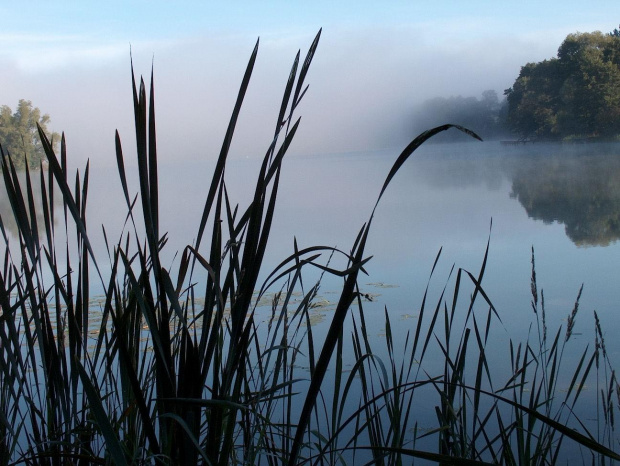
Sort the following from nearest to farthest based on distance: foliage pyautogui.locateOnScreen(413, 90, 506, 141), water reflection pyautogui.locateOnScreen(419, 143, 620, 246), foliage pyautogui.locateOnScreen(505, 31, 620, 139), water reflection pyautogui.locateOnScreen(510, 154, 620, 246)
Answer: water reflection pyautogui.locateOnScreen(510, 154, 620, 246), water reflection pyautogui.locateOnScreen(419, 143, 620, 246), foliage pyautogui.locateOnScreen(505, 31, 620, 139), foliage pyautogui.locateOnScreen(413, 90, 506, 141)

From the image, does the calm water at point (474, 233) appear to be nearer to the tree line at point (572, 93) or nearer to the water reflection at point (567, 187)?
the water reflection at point (567, 187)

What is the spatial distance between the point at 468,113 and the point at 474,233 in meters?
18.1

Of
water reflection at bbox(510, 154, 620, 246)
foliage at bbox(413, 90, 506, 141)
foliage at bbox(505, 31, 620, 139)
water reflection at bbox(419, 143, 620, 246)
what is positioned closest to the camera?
water reflection at bbox(510, 154, 620, 246)

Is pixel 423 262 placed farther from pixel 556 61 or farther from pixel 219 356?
pixel 556 61

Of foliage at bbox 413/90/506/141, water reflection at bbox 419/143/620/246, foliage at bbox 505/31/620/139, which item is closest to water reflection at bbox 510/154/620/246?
water reflection at bbox 419/143/620/246

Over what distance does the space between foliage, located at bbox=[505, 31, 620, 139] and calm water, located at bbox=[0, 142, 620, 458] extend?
591cm

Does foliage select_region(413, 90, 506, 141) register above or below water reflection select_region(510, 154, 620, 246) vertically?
above

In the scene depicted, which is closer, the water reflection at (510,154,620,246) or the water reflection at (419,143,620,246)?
the water reflection at (510,154,620,246)

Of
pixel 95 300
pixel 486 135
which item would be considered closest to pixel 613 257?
pixel 95 300

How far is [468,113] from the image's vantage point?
22.7 m

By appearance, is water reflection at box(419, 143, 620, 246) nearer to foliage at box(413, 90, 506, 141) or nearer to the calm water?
the calm water

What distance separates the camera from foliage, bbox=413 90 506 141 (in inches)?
837

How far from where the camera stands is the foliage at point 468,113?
69.7ft

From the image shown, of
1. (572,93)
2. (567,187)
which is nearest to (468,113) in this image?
(572,93)
